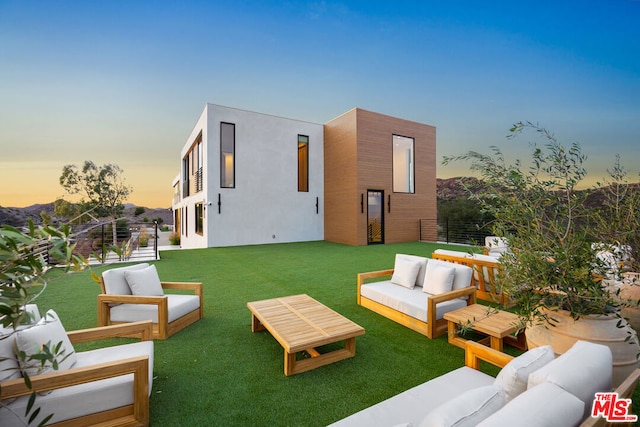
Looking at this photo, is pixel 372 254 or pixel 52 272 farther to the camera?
pixel 372 254

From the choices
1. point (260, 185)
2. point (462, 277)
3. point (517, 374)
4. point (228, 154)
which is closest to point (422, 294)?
point (462, 277)

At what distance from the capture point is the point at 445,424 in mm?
965

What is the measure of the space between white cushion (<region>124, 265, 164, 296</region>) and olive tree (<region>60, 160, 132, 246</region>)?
46.4 ft

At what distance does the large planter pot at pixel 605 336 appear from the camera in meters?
1.69

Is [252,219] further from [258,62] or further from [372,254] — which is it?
[258,62]

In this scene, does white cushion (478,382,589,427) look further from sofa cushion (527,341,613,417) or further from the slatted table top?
the slatted table top

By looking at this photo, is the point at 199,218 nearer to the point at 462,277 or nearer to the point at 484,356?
the point at 462,277

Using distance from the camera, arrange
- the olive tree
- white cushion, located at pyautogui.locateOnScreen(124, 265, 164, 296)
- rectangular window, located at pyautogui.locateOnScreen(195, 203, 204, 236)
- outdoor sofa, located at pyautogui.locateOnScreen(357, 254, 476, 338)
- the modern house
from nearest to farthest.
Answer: outdoor sofa, located at pyautogui.locateOnScreen(357, 254, 476, 338)
white cushion, located at pyautogui.locateOnScreen(124, 265, 164, 296)
the modern house
rectangular window, located at pyautogui.locateOnScreen(195, 203, 204, 236)
the olive tree

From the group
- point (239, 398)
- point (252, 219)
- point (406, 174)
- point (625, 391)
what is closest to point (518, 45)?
point (406, 174)

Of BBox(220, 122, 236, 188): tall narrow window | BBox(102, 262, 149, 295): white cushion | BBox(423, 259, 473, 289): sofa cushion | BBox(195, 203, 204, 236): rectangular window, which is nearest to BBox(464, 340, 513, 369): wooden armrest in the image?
BBox(423, 259, 473, 289): sofa cushion

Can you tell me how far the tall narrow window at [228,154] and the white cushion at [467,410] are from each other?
11615mm

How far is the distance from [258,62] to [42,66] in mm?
7064

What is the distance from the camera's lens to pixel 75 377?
5.40 ft

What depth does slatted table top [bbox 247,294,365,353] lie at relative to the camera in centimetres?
248
